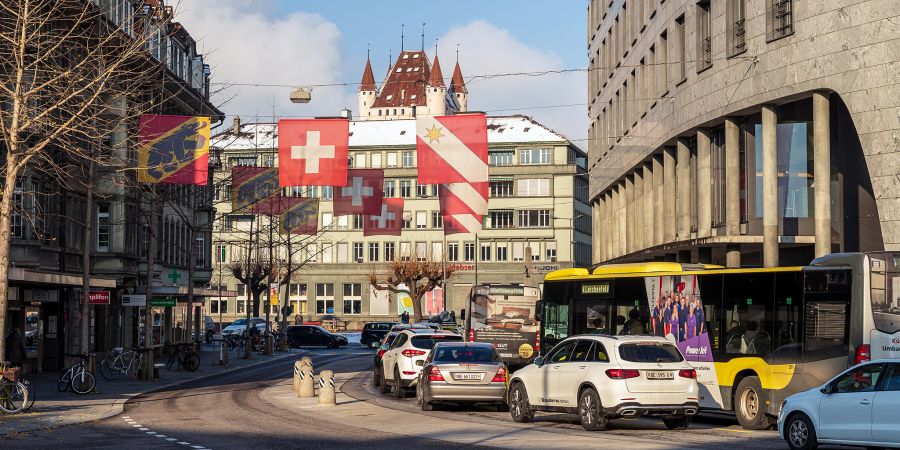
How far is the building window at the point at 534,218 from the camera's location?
130 meters

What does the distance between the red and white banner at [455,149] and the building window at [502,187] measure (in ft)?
321

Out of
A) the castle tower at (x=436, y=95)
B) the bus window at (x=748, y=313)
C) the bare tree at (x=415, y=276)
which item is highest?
the castle tower at (x=436, y=95)

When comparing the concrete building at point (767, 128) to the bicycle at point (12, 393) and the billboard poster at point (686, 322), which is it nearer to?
the billboard poster at point (686, 322)

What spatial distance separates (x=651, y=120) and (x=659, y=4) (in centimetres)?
430

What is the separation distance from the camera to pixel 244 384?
1578 inches

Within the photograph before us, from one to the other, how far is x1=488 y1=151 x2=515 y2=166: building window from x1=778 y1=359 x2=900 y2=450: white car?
113512 mm

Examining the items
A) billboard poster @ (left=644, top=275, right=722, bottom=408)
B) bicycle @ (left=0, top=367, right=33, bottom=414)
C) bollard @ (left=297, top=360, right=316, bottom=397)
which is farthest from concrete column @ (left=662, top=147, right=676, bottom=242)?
bicycle @ (left=0, top=367, right=33, bottom=414)

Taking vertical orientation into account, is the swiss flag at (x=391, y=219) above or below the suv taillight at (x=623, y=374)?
above

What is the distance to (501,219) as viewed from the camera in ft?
431

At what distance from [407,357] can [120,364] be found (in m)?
15.9

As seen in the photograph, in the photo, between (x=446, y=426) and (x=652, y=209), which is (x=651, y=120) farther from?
(x=446, y=426)

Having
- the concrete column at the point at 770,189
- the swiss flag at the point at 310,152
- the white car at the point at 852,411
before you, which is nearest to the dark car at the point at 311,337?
the swiss flag at the point at 310,152

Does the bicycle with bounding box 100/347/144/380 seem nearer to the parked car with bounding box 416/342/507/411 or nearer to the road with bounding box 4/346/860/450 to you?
the road with bounding box 4/346/860/450

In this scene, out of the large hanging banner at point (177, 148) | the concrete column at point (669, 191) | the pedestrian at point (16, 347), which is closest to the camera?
the large hanging banner at point (177, 148)
